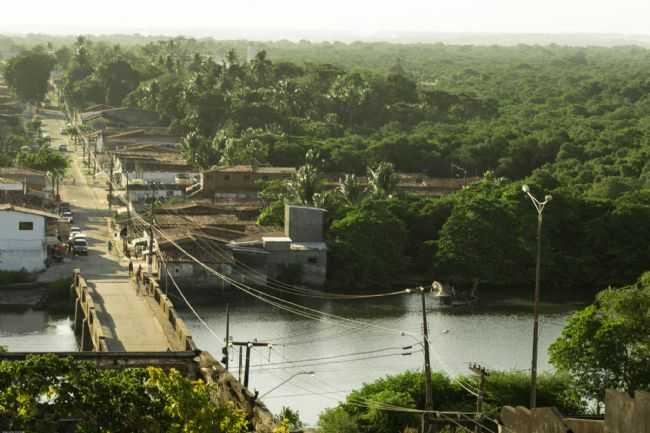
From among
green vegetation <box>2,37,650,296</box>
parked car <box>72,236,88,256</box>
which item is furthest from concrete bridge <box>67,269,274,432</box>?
green vegetation <box>2,37,650,296</box>

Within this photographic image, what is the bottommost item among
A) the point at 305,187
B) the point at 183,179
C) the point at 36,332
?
the point at 36,332

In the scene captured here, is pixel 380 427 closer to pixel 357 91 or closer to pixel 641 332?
pixel 641 332

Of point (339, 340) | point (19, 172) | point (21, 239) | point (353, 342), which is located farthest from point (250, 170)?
point (353, 342)

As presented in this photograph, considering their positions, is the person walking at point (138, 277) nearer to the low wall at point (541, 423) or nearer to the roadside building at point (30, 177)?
the roadside building at point (30, 177)

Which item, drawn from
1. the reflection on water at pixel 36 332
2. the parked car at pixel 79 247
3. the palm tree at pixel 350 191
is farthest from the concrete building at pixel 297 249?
the reflection on water at pixel 36 332

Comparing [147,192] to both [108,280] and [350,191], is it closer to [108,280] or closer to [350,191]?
[350,191]

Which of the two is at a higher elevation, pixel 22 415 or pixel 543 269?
pixel 22 415

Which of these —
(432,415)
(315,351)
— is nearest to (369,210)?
(315,351)
